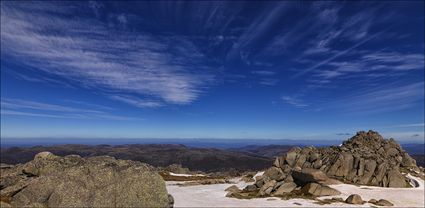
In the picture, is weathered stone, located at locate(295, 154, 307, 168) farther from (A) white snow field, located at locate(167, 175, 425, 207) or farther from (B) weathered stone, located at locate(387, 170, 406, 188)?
(B) weathered stone, located at locate(387, 170, 406, 188)

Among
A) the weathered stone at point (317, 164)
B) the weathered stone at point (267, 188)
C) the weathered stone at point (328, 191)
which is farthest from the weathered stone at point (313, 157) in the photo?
the weathered stone at point (328, 191)

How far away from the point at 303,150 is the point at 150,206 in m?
50.1

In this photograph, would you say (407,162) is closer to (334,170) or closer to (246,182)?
(334,170)

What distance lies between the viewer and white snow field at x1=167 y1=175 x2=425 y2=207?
3988cm

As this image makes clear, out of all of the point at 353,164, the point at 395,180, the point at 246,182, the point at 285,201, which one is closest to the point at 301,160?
the point at 353,164

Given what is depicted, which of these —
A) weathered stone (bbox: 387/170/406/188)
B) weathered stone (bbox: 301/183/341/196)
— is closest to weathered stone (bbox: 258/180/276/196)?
weathered stone (bbox: 301/183/341/196)

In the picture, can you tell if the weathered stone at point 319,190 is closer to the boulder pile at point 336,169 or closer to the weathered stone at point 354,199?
the boulder pile at point 336,169

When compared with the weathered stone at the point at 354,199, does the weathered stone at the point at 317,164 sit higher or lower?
higher

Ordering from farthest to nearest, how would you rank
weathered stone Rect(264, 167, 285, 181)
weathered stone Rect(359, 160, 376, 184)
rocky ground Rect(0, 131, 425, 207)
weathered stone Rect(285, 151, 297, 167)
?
A: 1. weathered stone Rect(285, 151, 297, 167)
2. weathered stone Rect(264, 167, 285, 181)
3. weathered stone Rect(359, 160, 376, 184)
4. rocky ground Rect(0, 131, 425, 207)

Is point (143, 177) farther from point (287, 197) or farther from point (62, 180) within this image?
point (287, 197)

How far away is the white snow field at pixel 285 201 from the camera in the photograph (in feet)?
131

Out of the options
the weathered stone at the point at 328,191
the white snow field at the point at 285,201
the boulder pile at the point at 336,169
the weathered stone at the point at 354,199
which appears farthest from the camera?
the boulder pile at the point at 336,169

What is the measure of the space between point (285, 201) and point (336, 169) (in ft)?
63.7

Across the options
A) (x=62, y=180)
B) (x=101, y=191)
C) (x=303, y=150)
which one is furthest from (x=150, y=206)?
(x=303, y=150)
